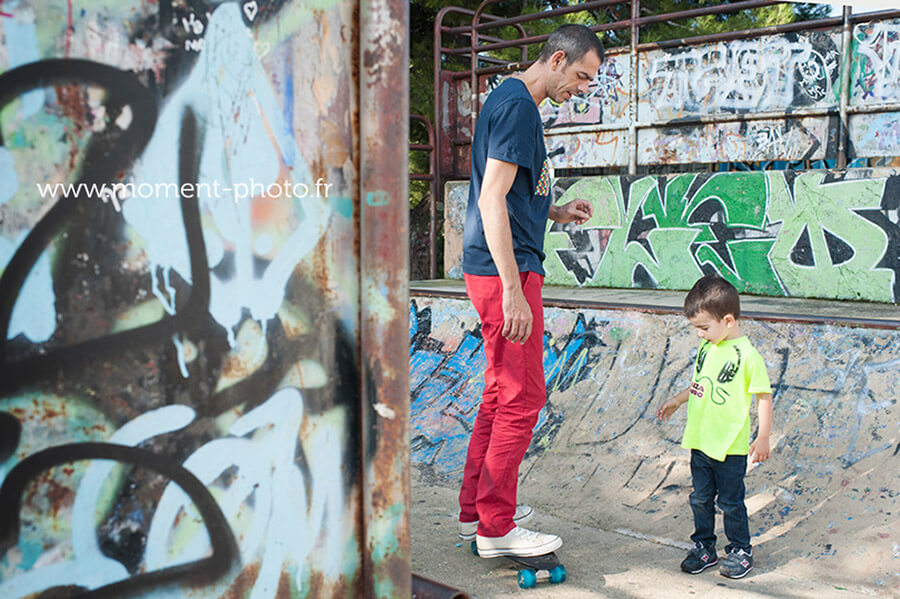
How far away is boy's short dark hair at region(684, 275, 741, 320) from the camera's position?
3.29 metres

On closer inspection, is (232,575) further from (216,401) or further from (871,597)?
(871,597)

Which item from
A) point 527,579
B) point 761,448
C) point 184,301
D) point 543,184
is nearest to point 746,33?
point 543,184

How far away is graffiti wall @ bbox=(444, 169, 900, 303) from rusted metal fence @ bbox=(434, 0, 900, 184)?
1.83 ft

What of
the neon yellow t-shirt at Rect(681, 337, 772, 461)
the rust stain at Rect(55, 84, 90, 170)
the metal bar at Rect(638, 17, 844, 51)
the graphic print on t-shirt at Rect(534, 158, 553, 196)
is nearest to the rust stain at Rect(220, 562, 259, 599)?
the rust stain at Rect(55, 84, 90, 170)

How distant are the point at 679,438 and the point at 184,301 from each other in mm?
3292

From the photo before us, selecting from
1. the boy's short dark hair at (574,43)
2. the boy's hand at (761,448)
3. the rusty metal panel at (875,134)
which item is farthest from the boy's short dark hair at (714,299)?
the rusty metal panel at (875,134)

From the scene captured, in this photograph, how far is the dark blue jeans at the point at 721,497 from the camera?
3.26m

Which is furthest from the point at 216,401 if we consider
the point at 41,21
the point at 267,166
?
the point at 41,21

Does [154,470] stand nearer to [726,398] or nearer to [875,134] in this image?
[726,398]

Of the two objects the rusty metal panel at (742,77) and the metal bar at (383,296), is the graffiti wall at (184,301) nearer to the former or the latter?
the metal bar at (383,296)

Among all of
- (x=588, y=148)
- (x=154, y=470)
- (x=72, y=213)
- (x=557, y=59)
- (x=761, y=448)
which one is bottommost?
(x=761, y=448)

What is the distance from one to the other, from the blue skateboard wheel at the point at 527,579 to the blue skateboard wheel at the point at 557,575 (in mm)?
92

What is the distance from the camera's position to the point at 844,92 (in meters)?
7.30

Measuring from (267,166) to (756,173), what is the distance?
6.55 m
